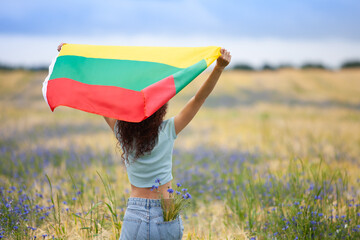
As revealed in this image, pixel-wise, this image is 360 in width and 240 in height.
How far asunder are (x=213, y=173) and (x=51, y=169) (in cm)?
315

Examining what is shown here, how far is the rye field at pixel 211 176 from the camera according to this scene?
10.7 feet

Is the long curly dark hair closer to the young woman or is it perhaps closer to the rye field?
the young woman

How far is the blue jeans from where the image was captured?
216cm

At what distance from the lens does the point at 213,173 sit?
5699mm

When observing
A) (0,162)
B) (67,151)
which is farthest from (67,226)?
(67,151)

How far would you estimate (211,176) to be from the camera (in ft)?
18.1

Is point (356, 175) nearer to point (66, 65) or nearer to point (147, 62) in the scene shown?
point (147, 62)

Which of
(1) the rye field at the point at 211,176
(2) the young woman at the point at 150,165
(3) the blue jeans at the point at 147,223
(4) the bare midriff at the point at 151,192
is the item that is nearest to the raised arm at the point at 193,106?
(2) the young woman at the point at 150,165

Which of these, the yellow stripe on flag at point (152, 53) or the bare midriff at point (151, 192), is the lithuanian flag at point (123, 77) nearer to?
the yellow stripe on flag at point (152, 53)

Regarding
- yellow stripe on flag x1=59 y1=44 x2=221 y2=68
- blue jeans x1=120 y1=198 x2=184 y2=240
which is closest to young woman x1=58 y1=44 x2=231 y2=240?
blue jeans x1=120 y1=198 x2=184 y2=240

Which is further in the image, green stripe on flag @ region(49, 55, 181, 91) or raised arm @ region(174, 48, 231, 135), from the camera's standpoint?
green stripe on flag @ region(49, 55, 181, 91)

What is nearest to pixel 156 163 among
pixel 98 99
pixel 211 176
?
pixel 98 99

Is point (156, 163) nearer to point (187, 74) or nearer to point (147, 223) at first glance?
point (147, 223)

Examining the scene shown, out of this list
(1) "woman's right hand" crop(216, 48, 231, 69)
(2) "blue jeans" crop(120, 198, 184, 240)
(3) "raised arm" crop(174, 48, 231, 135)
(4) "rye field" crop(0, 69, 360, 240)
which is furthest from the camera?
(4) "rye field" crop(0, 69, 360, 240)
